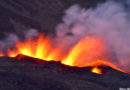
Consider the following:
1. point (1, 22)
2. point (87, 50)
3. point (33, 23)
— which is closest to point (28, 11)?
point (33, 23)

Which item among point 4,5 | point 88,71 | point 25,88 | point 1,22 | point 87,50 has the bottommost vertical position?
point 25,88

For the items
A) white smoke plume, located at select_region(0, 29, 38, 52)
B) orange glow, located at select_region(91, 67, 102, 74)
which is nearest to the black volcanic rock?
orange glow, located at select_region(91, 67, 102, 74)

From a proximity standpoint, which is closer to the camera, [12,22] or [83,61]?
[83,61]

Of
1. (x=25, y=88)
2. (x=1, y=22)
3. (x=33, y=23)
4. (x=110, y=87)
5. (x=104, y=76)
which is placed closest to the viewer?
(x=25, y=88)

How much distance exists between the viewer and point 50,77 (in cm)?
1459

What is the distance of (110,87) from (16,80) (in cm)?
586

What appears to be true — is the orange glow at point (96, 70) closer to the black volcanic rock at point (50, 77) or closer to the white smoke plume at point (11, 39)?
the black volcanic rock at point (50, 77)

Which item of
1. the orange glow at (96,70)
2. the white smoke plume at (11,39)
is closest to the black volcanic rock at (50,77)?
the orange glow at (96,70)

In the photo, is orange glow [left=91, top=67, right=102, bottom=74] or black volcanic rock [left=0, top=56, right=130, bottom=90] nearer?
black volcanic rock [left=0, top=56, right=130, bottom=90]

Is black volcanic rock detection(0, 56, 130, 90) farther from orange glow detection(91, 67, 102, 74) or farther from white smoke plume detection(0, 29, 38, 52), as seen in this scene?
white smoke plume detection(0, 29, 38, 52)

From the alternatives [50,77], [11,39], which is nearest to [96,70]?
[50,77]

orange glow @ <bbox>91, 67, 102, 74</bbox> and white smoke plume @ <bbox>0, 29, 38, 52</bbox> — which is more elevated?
white smoke plume @ <bbox>0, 29, 38, 52</bbox>

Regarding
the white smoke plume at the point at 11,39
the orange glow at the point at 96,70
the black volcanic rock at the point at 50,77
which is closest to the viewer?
the black volcanic rock at the point at 50,77

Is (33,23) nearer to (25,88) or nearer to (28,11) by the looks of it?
(28,11)
